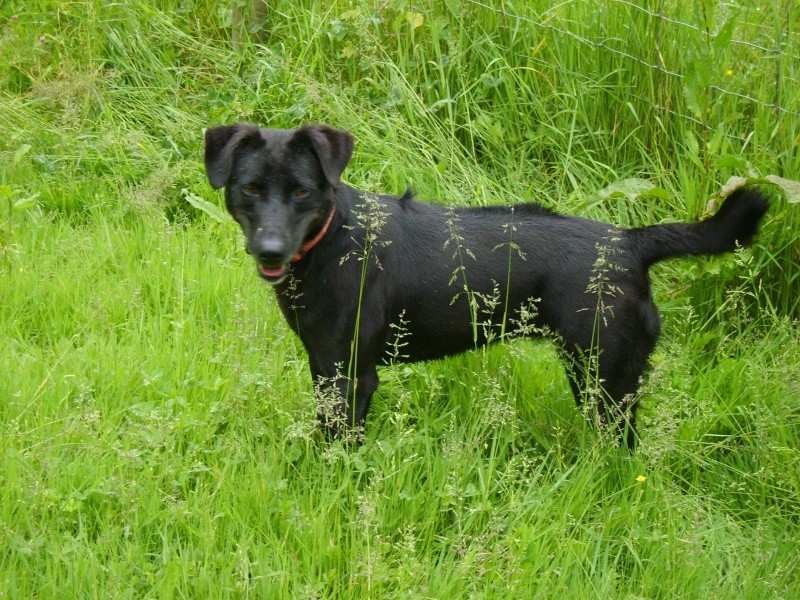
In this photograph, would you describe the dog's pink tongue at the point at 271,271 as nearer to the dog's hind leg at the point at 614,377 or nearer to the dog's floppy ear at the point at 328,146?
the dog's floppy ear at the point at 328,146

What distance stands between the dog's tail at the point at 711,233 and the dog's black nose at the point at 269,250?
133 cm

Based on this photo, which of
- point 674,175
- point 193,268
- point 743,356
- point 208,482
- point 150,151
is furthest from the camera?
point 150,151

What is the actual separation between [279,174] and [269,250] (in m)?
0.32

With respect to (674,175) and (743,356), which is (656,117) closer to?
(674,175)

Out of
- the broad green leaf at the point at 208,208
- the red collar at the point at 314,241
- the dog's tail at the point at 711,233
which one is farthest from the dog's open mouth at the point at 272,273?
the broad green leaf at the point at 208,208

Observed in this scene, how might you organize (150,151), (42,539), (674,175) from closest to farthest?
(42,539) → (674,175) → (150,151)

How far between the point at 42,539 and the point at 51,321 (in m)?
1.53

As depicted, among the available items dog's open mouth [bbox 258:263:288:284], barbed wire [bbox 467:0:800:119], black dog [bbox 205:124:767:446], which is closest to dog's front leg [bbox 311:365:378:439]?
black dog [bbox 205:124:767:446]

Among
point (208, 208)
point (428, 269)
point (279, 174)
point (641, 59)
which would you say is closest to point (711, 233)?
point (428, 269)

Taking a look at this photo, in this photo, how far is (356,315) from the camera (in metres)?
3.40

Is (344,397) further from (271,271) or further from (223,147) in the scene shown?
(223,147)

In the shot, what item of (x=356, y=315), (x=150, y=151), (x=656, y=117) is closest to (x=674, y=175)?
(x=656, y=117)

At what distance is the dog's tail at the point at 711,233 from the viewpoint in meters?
3.36

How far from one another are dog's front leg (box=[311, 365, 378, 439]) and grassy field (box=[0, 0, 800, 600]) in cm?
10
